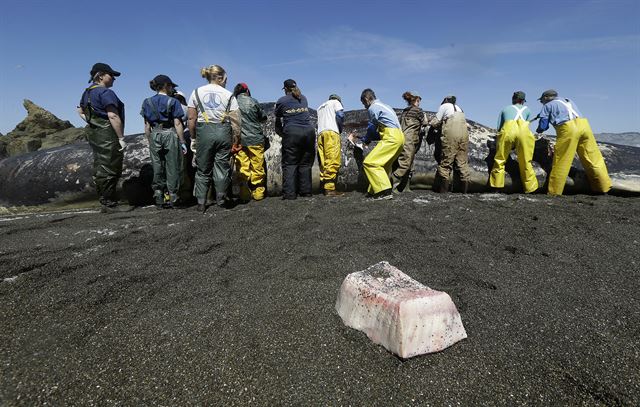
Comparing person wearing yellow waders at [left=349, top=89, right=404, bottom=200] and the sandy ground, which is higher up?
person wearing yellow waders at [left=349, top=89, right=404, bottom=200]

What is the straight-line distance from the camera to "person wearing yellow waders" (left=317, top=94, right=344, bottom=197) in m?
5.28

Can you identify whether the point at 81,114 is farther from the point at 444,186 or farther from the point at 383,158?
the point at 444,186

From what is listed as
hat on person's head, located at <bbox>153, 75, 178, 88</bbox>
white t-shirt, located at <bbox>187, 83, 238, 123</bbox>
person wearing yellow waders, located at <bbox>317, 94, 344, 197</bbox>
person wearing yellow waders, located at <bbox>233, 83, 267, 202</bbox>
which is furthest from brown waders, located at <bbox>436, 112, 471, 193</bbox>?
hat on person's head, located at <bbox>153, 75, 178, 88</bbox>

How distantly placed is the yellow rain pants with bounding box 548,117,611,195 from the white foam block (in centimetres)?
459

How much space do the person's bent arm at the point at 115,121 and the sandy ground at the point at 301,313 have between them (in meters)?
1.48

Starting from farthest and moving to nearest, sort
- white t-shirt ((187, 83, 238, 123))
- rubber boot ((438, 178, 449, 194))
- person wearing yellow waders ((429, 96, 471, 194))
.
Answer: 1. rubber boot ((438, 178, 449, 194))
2. person wearing yellow waders ((429, 96, 471, 194))
3. white t-shirt ((187, 83, 238, 123))

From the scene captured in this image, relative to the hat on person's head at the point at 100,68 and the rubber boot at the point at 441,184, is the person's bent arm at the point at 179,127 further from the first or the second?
the rubber boot at the point at 441,184

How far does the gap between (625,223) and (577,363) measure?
289 cm

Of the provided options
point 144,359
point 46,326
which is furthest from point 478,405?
point 46,326

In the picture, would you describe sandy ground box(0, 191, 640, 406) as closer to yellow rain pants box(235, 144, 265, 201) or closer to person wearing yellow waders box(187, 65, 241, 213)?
person wearing yellow waders box(187, 65, 241, 213)

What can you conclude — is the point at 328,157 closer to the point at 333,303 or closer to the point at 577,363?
the point at 333,303

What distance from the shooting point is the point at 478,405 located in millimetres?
1423

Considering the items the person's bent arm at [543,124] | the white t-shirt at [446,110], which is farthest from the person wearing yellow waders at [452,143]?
the person's bent arm at [543,124]

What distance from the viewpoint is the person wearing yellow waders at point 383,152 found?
16.4 ft
